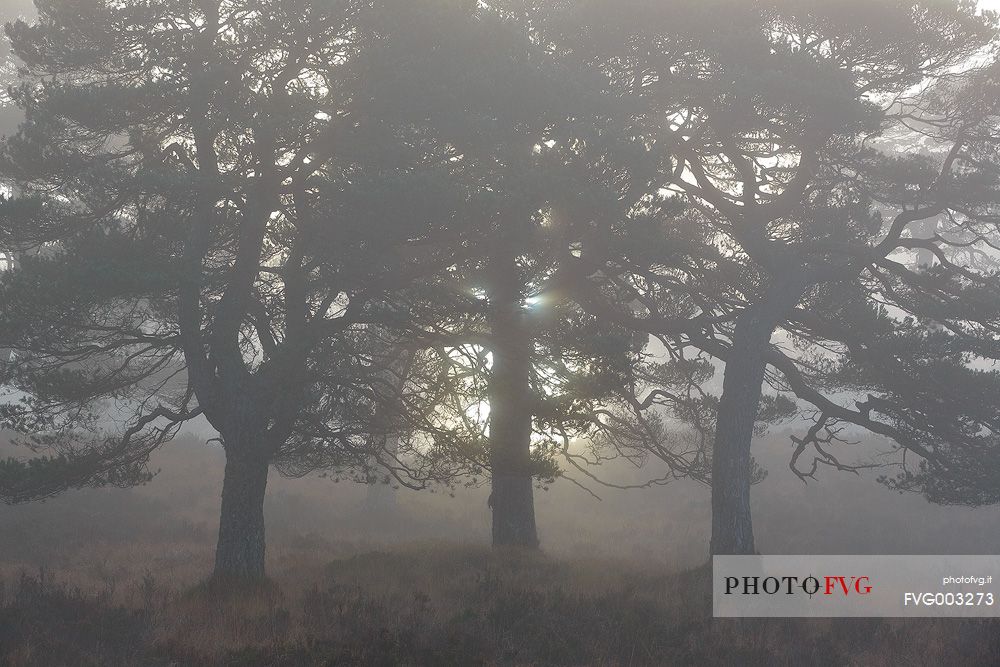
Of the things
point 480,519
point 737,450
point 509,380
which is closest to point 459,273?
point 509,380

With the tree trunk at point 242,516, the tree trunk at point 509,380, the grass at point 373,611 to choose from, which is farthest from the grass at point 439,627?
the tree trunk at point 509,380

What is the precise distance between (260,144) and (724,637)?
9.44 metres

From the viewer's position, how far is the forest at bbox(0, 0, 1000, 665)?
36.3ft

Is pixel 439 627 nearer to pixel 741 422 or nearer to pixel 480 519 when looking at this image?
pixel 741 422

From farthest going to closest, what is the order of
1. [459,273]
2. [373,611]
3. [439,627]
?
1. [459,273]
2. [373,611]
3. [439,627]

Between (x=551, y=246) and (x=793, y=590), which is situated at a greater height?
(x=551, y=246)

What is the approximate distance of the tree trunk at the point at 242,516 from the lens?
40.6ft

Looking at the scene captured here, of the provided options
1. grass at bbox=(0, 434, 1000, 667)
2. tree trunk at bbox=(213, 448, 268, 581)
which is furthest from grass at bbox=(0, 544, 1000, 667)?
tree trunk at bbox=(213, 448, 268, 581)

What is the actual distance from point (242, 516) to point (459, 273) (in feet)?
16.5

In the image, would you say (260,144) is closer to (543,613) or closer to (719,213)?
(543,613)

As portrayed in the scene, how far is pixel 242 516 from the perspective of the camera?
12.4 m

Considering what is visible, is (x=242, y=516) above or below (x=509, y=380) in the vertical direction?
below

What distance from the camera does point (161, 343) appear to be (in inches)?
488

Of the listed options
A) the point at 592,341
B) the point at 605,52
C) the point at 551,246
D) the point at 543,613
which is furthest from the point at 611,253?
the point at 543,613
